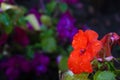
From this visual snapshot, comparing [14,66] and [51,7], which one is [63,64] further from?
[51,7]

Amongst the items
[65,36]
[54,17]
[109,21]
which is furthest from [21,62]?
[109,21]

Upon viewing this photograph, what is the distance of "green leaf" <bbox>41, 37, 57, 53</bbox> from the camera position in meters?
2.11

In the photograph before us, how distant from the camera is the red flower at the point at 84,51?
3.66ft

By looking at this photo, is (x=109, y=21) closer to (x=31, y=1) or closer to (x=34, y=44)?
(x=31, y=1)

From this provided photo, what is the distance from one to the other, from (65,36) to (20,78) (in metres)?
0.32

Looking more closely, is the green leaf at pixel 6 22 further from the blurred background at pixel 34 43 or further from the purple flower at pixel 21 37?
the purple flower at pixel 21 37

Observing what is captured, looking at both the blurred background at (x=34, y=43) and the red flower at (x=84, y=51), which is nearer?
the red flower at (x=84, y=51)

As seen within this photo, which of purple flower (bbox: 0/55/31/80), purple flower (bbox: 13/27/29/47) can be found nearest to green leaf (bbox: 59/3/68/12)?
purple flower (bbox: 13/27/29/47)

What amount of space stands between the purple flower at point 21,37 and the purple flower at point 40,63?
96 mm

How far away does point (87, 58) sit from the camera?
112 centimetres

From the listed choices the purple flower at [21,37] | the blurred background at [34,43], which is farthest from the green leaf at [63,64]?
the purple flower at [21,37]

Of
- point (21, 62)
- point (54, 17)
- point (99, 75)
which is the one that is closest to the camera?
point (99, 75)

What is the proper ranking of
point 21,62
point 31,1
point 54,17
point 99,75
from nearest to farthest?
1. point 99,75
2. point 21,62
3. point 54,17
4. point 31,1

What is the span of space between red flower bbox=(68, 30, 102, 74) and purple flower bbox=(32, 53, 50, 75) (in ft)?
3.02
